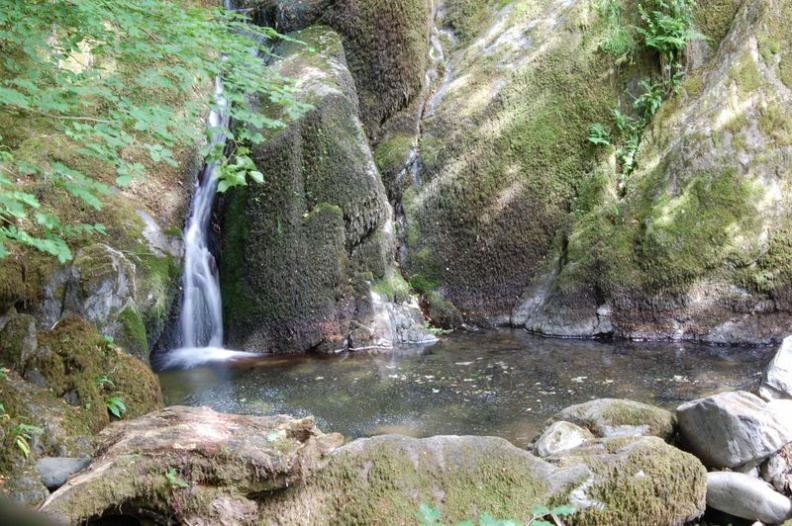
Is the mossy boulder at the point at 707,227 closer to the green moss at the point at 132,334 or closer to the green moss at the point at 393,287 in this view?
the green moss at the point at 393,287

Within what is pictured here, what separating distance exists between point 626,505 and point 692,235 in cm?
606

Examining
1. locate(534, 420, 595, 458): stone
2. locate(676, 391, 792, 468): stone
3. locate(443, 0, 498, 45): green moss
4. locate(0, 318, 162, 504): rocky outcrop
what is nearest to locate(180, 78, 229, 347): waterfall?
locate(0, 318, 162, 504): rocky outcrop

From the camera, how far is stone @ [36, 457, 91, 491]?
11.4 ft

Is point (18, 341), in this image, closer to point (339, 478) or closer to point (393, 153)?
point (339, 478)

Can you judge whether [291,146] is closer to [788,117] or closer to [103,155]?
[103,155]

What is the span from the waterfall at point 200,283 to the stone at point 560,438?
5244 millimetres

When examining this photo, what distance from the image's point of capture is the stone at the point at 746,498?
399cm

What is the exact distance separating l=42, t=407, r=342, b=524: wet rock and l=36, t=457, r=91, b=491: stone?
0.37ft

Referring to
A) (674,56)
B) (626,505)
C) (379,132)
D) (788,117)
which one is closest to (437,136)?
(379,132)

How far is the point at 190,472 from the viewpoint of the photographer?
3.45m

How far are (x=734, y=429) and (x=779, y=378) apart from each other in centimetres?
120

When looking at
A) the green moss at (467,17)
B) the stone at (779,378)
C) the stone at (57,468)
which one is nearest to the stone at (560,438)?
the stone at (779,378)

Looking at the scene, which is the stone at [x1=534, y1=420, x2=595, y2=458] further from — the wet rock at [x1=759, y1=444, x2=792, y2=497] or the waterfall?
the waterfall

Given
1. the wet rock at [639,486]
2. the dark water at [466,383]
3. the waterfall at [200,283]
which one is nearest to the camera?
the wet rock at [639,486]
